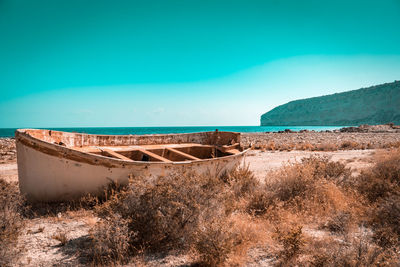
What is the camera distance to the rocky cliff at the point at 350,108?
93.4m

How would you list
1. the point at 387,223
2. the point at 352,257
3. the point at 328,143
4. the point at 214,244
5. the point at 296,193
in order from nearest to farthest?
1. the point at 352,257
2. the point at 214,244
3. the point at 387,223
4. the point at 296,193
5. the point at 328,143

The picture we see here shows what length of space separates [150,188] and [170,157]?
4060 millimetres

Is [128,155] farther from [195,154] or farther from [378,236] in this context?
[378,236]

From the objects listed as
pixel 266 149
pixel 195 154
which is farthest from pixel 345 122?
pixel 195 154

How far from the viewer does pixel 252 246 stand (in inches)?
132

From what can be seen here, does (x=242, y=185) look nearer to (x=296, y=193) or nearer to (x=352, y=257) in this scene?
(x=296, y=193)

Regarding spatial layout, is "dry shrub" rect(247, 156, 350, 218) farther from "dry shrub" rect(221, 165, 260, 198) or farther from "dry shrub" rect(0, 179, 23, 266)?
"dry shrub" rect(0, 179, 23, 266)

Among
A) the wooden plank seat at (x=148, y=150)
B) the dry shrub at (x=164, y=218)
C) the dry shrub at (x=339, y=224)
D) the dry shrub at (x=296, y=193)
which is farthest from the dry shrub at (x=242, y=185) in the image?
the dry shrub at (x=164, y=218)

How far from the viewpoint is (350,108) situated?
4269 inches

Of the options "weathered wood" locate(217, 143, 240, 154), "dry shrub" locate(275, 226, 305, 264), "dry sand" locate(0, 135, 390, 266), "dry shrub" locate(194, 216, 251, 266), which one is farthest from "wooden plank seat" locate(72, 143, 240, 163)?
"dry shrub" locate(275, 226, 305, 264)

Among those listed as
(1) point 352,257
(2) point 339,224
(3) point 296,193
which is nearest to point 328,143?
(3) point 296,193

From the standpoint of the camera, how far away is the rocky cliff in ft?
306

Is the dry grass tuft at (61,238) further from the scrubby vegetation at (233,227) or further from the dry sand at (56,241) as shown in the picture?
the scrubby vegetation at (233,227)

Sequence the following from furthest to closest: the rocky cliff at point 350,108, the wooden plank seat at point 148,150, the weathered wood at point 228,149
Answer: the rocky cliff at point 350,108 < the weathered wood at point 228,149 < the wooden plank seat at point 148,150
